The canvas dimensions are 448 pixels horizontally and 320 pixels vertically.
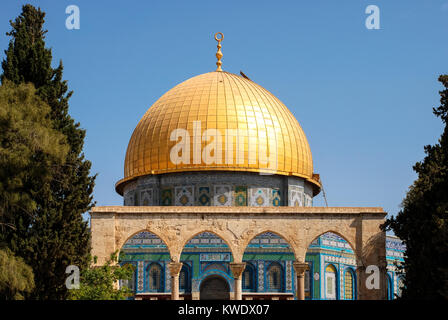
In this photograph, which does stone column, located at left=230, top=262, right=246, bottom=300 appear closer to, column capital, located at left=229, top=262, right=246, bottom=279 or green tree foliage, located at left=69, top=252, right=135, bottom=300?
column capital, located at left=229, top=262, right=246, bottom=279

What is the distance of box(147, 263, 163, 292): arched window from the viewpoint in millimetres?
26109

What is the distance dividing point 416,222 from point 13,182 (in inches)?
330

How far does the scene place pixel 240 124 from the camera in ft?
82.6

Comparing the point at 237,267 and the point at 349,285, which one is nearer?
the point at 237,267

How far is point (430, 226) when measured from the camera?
51.0 feet

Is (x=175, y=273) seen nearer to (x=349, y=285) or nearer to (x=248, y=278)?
(x=248, y=278)

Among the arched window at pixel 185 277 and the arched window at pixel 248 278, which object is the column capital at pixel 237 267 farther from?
the arched window at pixel 185 277

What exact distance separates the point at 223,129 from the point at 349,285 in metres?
7.25

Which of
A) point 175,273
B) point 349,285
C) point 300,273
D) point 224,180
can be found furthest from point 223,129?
point 349,285

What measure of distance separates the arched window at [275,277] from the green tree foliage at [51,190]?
10.5m

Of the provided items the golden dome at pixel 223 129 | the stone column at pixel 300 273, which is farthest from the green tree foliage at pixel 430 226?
the golden dome at pixel 223 129

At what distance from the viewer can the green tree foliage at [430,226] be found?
15.1 m

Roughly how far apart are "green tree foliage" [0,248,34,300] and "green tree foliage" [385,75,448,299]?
7.98 m

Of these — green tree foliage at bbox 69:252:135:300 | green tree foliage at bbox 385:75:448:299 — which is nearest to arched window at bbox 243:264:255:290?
green tree foliage at bbox 69:252:135:300
